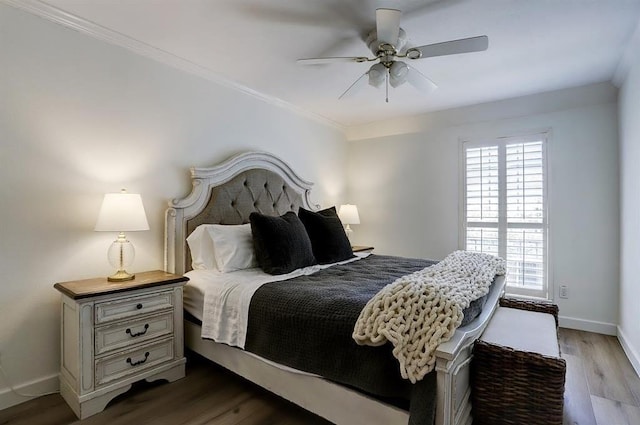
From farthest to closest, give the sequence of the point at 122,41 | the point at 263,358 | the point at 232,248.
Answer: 1. the point at 232,248
2. the point at 122,41
3. the point at 263,358

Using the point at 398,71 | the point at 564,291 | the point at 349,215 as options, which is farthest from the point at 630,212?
the point at 349,215

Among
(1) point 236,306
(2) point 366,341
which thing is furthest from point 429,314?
(1) point 236,306

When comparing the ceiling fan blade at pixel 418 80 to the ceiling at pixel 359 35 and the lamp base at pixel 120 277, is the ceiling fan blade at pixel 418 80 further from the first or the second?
the lamp base at pixel 120 277

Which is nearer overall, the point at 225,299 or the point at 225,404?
the point at 225,404

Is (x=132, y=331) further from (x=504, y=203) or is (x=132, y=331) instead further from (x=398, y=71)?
(x=504, y=203)

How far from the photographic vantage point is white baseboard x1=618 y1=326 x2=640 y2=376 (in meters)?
2.45

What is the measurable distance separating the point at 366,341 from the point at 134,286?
4.97ft

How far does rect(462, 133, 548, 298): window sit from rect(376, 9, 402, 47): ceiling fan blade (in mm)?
2383

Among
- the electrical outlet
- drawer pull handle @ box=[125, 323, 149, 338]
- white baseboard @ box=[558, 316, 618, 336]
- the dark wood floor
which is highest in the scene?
drawer pull handle @ box=[125, 323, 149, 338]

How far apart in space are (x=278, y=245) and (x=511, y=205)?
2.83m

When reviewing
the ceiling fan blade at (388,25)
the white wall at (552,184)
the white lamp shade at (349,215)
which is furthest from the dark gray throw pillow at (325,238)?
the white wall at (552,184)

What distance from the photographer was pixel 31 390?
206 centimetres

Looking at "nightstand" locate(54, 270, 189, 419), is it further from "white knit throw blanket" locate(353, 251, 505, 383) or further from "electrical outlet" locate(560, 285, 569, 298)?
"electrical outlet" locate(560, 285, 569, 298)

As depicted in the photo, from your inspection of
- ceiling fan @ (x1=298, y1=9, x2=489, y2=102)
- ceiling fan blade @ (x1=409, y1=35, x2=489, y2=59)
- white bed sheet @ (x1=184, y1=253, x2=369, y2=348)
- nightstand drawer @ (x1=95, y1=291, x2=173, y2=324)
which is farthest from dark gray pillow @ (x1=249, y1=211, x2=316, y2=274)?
ceiling fan blade @ (x1=409, y1=35, x2=489, y2=59)
